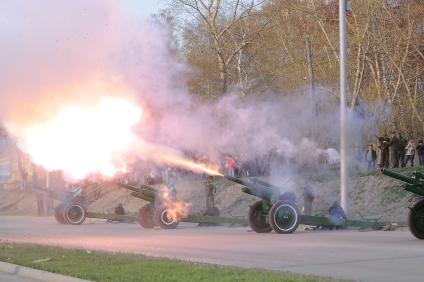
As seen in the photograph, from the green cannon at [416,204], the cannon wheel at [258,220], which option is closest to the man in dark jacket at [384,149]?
the cannon wheel at [258,220]

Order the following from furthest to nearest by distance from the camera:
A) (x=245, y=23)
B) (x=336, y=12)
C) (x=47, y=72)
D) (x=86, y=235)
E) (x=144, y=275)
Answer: (x=336, y=12) → (x=245, y=23) → (x=86, y=235) → (x=47, y=72) → (x=144, y=275)

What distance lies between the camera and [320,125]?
78.5ft

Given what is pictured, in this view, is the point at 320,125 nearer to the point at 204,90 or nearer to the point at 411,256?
the point at 204,90

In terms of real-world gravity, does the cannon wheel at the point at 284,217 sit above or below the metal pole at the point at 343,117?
below

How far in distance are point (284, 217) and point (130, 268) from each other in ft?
31.2

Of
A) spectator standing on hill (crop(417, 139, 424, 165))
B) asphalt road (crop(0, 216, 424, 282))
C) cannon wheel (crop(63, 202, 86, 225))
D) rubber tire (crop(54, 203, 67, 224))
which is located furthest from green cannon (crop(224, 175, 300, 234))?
spectator standing on hill (crop(417, 139, 424, 165))

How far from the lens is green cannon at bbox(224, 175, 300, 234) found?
20.0 m

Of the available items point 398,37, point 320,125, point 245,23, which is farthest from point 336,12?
point 320,125

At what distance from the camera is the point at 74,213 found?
27.8 m

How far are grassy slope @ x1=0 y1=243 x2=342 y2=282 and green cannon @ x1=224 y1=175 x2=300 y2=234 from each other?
24.5 feet

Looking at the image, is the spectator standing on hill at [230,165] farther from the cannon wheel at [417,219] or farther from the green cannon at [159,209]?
the cannon wheel at [417,219]

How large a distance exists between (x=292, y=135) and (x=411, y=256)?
10.5 metres

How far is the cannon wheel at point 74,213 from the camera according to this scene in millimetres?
27656

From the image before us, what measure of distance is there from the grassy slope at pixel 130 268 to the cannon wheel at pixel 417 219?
7642 mm
